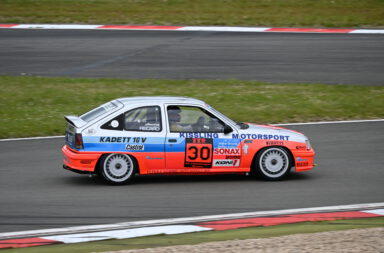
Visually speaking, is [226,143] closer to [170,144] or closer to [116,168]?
[170,144]

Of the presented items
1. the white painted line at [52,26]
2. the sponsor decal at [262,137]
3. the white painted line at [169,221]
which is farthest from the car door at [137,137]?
the white painted line at [52,26]

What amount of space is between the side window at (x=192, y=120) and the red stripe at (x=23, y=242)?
3402 millimetres

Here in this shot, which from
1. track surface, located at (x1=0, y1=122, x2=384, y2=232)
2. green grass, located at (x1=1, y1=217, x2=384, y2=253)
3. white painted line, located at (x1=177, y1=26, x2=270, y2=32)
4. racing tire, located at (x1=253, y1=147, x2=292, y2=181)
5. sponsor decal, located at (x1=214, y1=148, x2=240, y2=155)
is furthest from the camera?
white painted line, located at (x1=177, y1=26, x2=270, y2=32)

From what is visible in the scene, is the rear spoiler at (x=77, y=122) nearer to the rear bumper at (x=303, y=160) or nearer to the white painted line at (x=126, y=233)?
the white painted line at (x=126, y=233)

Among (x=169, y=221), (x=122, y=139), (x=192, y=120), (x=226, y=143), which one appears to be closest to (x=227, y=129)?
(x=226, y=143)

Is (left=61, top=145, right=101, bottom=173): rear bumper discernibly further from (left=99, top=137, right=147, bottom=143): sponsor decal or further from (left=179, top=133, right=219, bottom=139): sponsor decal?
(left=179, top=133, right=219, bottom=139): sponsor decal

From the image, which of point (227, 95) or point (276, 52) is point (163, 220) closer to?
point (227, 95)

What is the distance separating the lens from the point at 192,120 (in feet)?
38.1

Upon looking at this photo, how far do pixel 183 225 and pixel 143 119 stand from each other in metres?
2.64

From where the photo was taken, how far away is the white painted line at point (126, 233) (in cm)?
877

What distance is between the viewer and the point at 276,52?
24000 mm

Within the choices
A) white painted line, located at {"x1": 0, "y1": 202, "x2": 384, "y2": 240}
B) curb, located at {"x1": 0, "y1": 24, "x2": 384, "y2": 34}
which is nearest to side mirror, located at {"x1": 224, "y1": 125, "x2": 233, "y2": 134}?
white painted line, located at {"x1": 0, "y1": 202, "x2": 384, "y2": 240}

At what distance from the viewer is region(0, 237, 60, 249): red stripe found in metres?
8.46

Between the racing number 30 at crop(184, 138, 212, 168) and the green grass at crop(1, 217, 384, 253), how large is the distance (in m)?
2.47
